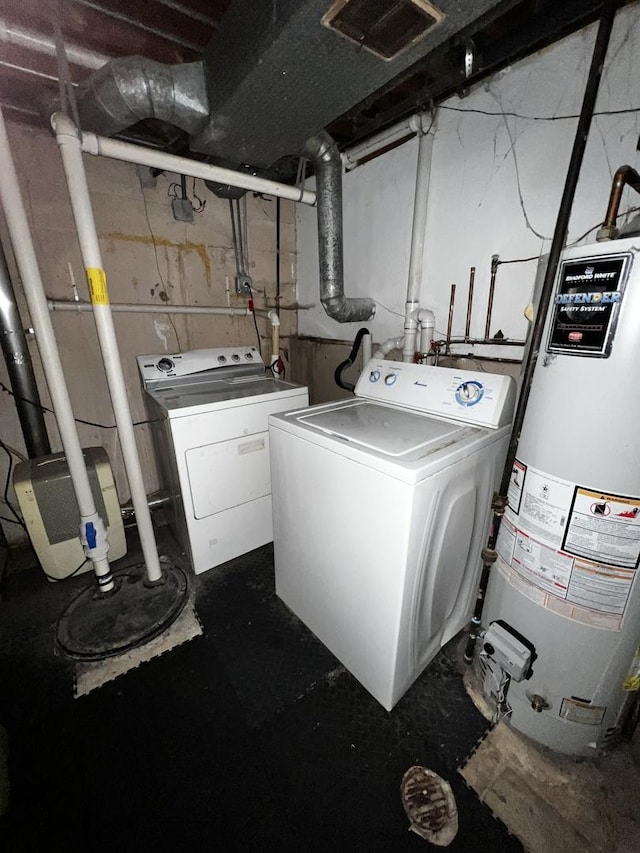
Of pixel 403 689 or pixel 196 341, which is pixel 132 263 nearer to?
pixel 196 341

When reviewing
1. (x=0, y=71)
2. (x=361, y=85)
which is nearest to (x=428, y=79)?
(x=361, y=85)

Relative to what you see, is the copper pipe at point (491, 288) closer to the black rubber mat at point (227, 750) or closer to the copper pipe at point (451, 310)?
the copper pipe at point (451, 310)

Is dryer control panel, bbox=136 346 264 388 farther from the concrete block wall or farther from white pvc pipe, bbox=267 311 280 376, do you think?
the concrete block wall

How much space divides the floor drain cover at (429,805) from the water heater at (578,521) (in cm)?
39

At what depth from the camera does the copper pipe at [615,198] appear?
3.09 feet

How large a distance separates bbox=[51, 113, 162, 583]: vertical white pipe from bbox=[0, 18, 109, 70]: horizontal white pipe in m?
0.46

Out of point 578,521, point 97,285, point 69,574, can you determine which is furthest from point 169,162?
point 69,574

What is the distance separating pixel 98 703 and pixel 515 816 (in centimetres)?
161

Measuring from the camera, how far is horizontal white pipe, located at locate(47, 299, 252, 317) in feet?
7.22

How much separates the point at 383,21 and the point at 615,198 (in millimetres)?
873

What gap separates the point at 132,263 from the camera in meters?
2.43

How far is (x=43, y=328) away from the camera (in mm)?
1361

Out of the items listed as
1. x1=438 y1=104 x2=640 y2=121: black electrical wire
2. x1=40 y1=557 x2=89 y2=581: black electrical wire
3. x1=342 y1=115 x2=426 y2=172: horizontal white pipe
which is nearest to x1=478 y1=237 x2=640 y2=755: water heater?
x1=438 y1=104 x2=640 y2=121: black electrical wire

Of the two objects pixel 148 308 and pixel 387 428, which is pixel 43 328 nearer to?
pixel 148 308
